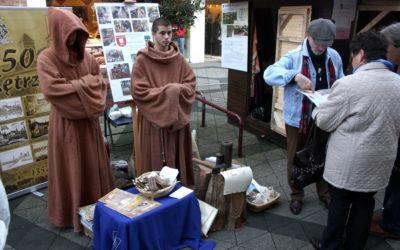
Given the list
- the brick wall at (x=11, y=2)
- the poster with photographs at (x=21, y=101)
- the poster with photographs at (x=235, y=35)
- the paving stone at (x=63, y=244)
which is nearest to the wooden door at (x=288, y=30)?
the poster with photographs at (x=235, y=35)

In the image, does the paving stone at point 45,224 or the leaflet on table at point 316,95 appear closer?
the leaflet on table at point 316,95

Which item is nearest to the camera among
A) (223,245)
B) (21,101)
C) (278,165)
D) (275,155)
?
(223,245)

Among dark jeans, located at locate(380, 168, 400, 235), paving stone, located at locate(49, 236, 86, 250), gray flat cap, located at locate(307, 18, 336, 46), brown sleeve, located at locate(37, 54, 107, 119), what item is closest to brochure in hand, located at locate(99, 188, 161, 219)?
paving stone, located at locate(49, 236, 86, 250)

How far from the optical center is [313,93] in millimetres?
2711

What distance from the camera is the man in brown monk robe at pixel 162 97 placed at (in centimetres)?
306

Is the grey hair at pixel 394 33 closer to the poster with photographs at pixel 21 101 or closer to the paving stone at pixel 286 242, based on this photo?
the paving stone at pixel 286 242

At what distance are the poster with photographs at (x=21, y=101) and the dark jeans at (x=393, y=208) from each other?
3.72 m

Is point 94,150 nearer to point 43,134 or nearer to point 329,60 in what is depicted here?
point 43,134

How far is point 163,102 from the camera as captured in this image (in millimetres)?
3061

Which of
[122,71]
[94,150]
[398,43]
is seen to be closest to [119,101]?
[122,71]

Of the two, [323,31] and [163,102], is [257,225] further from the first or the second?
[323,31]

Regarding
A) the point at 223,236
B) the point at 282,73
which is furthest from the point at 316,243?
the point at 282,73

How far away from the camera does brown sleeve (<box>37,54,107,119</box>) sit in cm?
262

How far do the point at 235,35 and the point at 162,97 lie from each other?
297 cm
